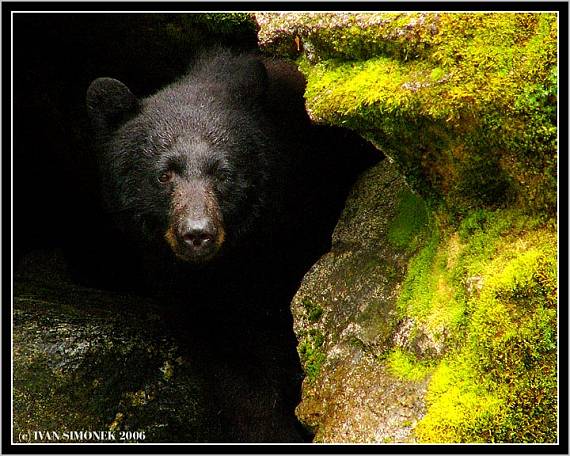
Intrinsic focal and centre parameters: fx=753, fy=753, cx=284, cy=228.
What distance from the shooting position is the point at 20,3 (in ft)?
17.4

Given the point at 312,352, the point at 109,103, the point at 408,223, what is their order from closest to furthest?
the point at 408,223
the point at 312,352
the point at 109,103

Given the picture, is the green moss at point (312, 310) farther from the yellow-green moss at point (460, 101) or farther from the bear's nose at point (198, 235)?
the yellow-green moss at point (460, 101)

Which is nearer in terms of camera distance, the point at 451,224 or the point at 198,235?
the point at 451,224

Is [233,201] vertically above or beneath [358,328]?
above

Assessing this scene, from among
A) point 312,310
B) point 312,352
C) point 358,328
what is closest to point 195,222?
point 312,310

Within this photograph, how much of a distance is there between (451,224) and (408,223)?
0.59 m

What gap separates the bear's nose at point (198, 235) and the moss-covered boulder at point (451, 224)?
3.41ft

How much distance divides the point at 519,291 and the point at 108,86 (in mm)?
3337

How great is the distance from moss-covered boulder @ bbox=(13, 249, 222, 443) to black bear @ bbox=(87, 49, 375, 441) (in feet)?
0.94

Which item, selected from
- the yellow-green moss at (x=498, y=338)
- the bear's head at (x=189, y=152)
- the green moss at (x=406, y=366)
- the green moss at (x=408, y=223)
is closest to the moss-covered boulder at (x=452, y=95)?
the yellow-green moss at (x=498, y=338)

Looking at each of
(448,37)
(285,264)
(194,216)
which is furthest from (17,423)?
(448,37)

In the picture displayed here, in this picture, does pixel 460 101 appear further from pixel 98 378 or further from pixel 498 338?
pixel 98 378

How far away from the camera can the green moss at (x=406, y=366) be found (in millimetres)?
3764

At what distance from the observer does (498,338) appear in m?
3.46
